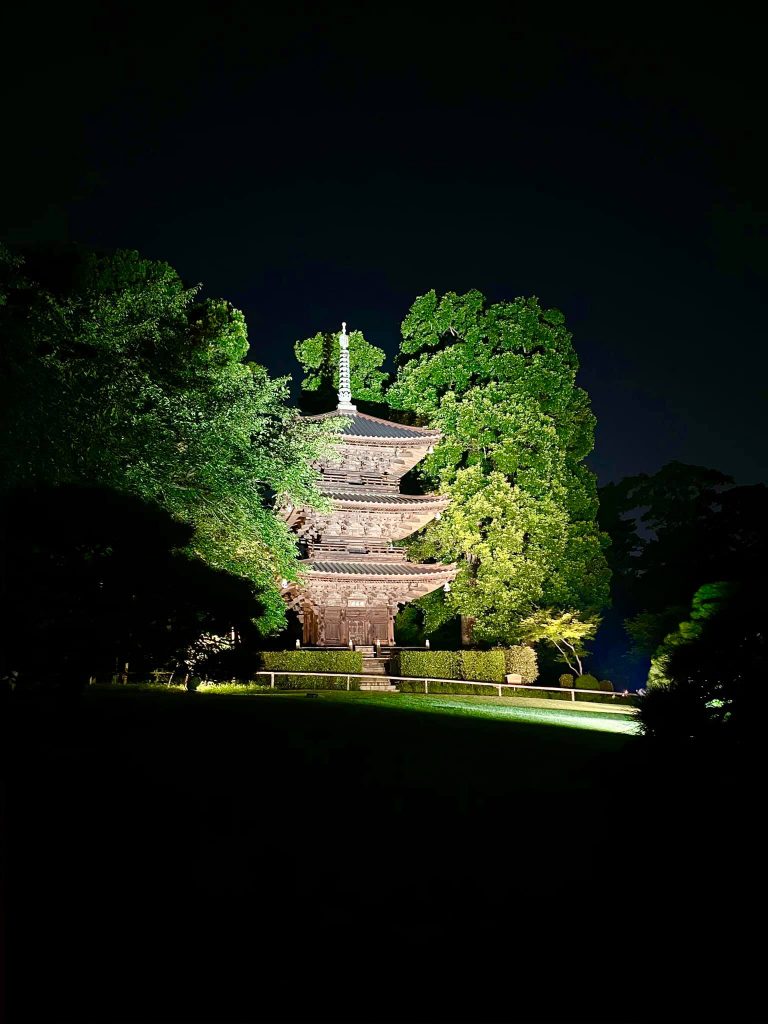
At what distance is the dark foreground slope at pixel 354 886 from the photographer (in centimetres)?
376

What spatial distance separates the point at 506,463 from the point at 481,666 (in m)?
9.04

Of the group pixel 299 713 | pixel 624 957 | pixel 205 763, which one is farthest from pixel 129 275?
pixel 624 957

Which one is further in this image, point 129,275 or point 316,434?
point 129,275

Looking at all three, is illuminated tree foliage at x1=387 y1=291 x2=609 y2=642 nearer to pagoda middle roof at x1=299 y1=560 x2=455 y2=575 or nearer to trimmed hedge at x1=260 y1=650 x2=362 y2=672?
pagoda middle roof at x1=299 y1=560 x2=455 y2=575

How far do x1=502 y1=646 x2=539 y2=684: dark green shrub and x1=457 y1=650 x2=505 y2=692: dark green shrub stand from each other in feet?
2.73

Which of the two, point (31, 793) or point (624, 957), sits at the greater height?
point (31, 793)

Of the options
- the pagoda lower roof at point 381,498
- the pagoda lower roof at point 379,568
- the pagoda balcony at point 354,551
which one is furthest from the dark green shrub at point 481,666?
the pagoda lower roof at point 381,498

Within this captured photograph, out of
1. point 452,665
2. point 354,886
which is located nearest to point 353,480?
point 452,665

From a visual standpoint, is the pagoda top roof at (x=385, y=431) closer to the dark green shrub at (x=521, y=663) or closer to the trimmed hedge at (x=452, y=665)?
the trimmed hedge at (x=452, y=665)

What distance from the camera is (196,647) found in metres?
9.83

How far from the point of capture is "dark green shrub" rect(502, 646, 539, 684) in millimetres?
28594

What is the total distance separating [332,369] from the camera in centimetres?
4378

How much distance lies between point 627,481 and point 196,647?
36.4 metres

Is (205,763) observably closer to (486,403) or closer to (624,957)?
(624,957)
